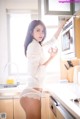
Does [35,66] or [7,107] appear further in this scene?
[7,107]

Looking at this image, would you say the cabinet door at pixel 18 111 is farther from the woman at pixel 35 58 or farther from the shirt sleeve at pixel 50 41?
the shirt sleeve at pixel 50 41

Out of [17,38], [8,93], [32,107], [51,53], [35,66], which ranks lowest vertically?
[32,107]

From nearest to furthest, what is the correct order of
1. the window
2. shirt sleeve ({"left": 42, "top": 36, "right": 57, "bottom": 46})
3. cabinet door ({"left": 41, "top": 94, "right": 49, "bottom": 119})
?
shirt sleeve ({"left": 42, "top": 36, "right": 57, "bottom": 46})
cabinet door ({"left": 41, "top": 94, "right": 49, "bottom": 119})
the window

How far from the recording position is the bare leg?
2.04m

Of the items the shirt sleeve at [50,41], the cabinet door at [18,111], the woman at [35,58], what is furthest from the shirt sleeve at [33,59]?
the cabinet door at [18,111]

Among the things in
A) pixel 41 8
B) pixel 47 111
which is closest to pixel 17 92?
pixel 47 111

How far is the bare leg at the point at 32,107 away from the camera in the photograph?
6.68 feet

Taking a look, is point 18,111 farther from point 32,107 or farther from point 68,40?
point 68,40

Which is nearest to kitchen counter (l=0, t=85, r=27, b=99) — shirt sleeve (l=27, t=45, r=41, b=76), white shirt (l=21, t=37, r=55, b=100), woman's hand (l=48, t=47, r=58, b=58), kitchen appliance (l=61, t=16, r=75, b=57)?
white shirt (l=21, t=37, r=55, b=100)

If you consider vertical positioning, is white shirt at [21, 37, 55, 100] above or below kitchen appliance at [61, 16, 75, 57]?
below

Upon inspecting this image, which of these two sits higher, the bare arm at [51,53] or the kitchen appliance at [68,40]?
the kitchen appliance at [68,40]

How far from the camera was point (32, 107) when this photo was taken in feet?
6.66

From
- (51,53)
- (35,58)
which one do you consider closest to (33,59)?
(35,58)

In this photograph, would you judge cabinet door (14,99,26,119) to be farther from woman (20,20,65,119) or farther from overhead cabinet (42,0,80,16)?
overhead cabinet (42,0,80,16)
